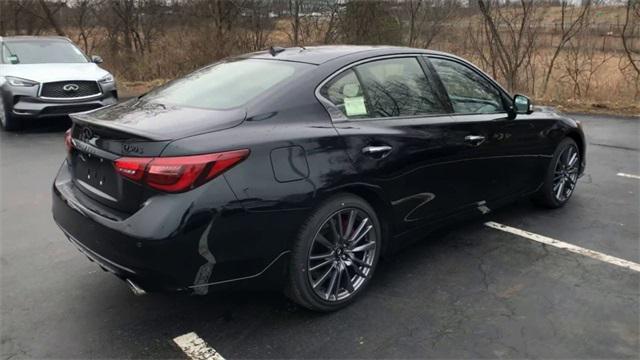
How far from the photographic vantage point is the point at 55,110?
880cm

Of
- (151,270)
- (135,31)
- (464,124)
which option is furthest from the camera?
(135,31)

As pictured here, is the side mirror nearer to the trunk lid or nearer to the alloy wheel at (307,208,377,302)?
the alloy wheel at (307,208,377,302)

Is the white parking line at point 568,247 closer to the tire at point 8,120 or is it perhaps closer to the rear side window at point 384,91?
the rear side window at point 384,91

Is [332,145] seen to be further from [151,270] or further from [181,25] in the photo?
[181,25]

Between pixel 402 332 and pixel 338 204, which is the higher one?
pixel 338 204

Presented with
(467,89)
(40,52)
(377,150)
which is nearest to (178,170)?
(377,150)

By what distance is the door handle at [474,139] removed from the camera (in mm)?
3969

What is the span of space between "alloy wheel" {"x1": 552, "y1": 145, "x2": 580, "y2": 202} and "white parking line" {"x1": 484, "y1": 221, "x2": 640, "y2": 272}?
78cm

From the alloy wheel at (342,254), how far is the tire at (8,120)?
7.76m

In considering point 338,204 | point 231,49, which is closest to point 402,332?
point 338,204

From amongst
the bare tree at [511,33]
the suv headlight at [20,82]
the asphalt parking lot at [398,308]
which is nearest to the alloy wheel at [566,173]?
the asphalt parking lot at [398,308]

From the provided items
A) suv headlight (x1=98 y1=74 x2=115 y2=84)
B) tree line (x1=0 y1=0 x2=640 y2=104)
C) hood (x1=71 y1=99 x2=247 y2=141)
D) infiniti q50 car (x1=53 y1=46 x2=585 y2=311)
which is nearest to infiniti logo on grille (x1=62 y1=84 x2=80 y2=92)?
suv headlight (x1=98 y1=74 x2=115 y2=84)

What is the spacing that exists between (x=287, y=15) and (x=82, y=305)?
14570 millimetres

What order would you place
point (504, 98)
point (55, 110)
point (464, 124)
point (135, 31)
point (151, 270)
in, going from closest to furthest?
point (151, 270), point (464, 124), point (504, 98), point (55, 110), point (135, 31)
